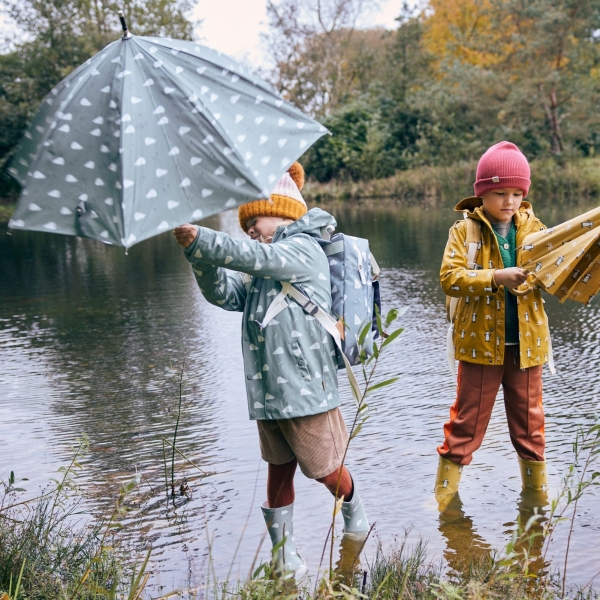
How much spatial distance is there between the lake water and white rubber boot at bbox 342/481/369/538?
0.14 meters

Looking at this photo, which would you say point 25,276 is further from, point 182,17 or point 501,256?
point 182,17

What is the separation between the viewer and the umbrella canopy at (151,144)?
2713mm

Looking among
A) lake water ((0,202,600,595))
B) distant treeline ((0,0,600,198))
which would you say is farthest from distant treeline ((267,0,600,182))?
lake water ((0,202,600,595))

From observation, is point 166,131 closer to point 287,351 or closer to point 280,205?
point 280,205

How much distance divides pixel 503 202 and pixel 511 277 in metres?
0.40

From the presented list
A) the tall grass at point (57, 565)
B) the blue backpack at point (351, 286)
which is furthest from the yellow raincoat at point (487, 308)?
the tall grass at point (57, 565)

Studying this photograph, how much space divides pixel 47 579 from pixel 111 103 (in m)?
1.60

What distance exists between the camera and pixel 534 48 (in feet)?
96.8

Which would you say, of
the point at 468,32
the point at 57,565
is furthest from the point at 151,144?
the point at 468,32

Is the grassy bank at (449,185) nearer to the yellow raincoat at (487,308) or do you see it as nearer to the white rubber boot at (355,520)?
the yellow raincoat at (487,308)

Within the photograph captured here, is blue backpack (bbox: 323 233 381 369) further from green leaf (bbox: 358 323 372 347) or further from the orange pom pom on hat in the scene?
green leaf (bbox: 358 323 372 347)

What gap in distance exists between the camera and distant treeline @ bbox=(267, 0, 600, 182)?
29906 mm

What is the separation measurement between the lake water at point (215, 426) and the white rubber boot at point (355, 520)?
0.44ft

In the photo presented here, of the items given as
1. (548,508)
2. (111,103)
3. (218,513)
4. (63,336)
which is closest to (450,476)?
(548,508)
